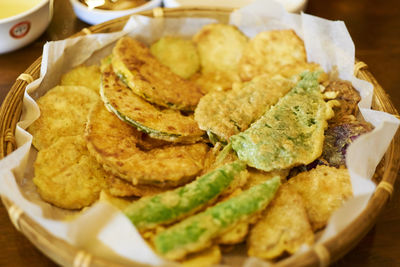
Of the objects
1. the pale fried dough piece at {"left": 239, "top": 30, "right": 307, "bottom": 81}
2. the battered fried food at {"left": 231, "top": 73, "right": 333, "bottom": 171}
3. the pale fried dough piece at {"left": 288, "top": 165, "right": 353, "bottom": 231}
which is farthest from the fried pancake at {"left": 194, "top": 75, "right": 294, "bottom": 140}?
the pale fried dough piece at {"left": 288, "top": 165, "right": 353, "bottom": 231}

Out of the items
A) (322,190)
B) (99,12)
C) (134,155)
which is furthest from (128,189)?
(99,12)

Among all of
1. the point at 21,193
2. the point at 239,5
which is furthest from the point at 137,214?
the point at 239,5

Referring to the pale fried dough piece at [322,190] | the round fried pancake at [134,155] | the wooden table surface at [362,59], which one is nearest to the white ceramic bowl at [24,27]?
the wooden table surface at [362,59]

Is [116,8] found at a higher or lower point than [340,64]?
higher

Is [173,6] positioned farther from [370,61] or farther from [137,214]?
[137,214]

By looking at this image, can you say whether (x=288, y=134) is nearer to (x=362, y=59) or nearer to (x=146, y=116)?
(x=146, y=116)

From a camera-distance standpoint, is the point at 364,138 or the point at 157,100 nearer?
the point at 364,138
